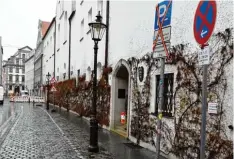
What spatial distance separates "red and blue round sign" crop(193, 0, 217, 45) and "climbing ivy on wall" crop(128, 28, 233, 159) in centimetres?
187

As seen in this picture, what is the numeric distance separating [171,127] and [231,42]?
3160mm

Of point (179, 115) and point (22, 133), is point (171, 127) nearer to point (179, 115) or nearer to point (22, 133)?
point (179, 115)

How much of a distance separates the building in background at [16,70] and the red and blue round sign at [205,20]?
349 ft

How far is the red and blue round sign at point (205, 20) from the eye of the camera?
13.2ft

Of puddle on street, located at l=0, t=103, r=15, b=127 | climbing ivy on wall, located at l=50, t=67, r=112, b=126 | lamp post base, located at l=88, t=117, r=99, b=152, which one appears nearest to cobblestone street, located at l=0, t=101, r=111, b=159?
Result: lamp post base, located at l=88, t=117, r=99, b=152

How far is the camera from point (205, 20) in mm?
4152

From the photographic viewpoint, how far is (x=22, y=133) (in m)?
12.4

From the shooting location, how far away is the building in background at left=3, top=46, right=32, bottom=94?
10531 centimetres

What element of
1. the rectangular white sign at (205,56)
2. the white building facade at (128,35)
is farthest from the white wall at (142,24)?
the rectangular white sign at (205,56)

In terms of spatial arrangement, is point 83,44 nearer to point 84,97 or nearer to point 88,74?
point 88,74

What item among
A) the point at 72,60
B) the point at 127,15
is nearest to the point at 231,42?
the point at 127,15

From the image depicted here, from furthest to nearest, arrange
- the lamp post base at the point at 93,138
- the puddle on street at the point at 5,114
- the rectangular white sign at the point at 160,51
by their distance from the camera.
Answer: the puddle on street at the point at 5,114
the lamp post base at the point at 93,138
the rectangular white sign at the point at 160,51

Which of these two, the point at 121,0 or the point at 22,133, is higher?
the point at 121,0

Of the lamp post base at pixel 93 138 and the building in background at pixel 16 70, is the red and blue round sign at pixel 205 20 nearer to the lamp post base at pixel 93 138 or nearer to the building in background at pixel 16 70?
the lamp post base at pixel 93 138
